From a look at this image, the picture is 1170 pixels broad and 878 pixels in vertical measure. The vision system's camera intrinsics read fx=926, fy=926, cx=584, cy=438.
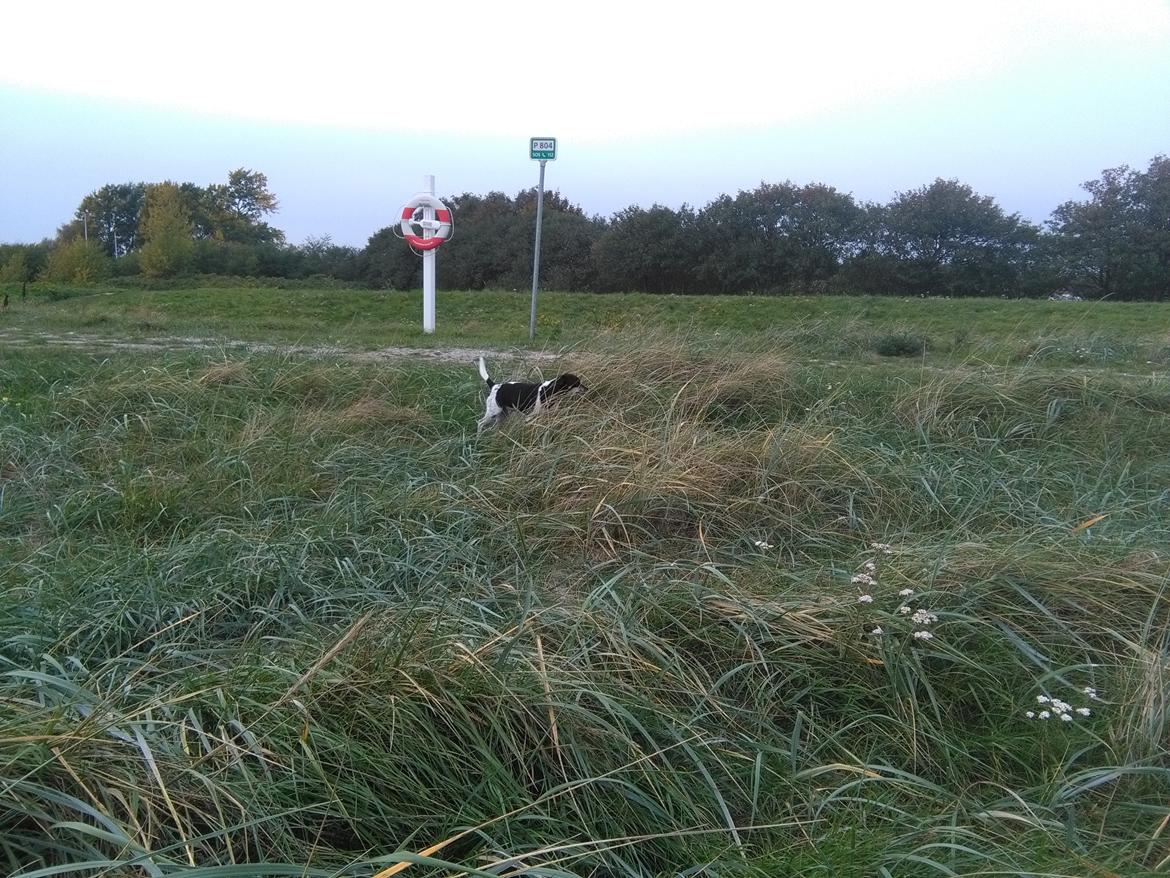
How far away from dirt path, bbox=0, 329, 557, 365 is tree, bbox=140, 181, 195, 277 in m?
26.7

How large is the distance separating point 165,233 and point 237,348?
114ft

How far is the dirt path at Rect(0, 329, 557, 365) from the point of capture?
333 inches

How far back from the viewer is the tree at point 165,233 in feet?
121

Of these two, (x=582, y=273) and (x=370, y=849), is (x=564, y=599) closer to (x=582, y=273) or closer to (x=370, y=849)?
(x=370, y=849)

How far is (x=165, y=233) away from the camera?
128 ft

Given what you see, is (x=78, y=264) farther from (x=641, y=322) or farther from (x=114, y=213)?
(x=641, y=322)

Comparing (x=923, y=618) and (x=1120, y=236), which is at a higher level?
(x=1120, y=236)

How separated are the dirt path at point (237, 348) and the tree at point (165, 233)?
26.7 m

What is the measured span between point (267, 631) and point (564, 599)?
1.00 metres

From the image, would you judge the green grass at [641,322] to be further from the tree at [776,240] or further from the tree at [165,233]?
the tree at [165,233]

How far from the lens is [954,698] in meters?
2.82

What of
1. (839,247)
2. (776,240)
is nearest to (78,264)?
(776,240)

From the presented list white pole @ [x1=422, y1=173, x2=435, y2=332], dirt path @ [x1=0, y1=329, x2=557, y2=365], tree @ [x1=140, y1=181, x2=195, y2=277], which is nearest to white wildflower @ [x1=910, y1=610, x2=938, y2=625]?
dirt path @ [x1=0, y1=329, x2=557, y2=365]

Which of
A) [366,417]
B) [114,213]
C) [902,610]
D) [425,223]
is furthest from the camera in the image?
[114,213]
